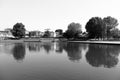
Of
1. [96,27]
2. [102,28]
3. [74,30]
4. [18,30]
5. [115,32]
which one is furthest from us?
[18,30]

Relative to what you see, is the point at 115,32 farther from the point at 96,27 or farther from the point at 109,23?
the point at 96,27

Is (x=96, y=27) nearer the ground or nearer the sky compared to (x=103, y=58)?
nearer the sky

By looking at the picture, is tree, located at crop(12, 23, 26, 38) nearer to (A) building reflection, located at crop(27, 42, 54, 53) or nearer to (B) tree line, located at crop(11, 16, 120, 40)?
(B) tree line, located at crop(11, 16, 120, 40)

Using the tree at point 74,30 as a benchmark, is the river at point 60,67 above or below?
below

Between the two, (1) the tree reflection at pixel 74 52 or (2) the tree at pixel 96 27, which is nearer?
(1) the tree reflection at pixel 74 52

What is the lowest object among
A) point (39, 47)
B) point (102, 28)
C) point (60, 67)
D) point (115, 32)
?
point (39, 47)

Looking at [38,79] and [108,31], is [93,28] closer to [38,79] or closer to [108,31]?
[108,31]

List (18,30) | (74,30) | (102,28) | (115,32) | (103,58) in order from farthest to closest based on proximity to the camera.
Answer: (18,30) → (74,30) → (115,32) → (102,28) → (103,58)

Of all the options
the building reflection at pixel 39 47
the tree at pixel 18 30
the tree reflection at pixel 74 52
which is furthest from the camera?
the tree at pixel 18 30

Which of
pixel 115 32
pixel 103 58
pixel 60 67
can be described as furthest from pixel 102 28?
pixel 60 67

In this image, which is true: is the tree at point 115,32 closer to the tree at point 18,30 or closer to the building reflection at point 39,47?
the building reflection at point 39,47

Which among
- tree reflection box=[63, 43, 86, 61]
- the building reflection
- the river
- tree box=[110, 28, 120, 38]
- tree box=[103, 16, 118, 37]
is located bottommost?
the building reflection

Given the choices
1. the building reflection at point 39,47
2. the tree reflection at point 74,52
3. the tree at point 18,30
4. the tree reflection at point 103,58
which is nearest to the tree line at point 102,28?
the building reflection at point 39,47

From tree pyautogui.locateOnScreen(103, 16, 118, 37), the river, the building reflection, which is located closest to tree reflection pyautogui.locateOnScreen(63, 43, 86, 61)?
the river
